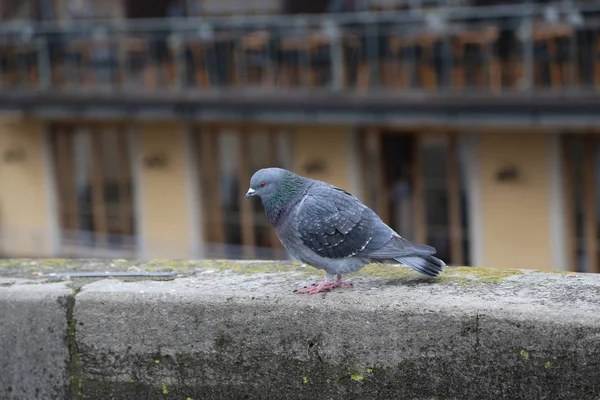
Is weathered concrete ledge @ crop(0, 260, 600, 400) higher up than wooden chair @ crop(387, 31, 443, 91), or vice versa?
wooden chair @ crop(387, 31, 443, 91)

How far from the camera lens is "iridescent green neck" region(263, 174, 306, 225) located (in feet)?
13.8

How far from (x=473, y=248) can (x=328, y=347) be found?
36.3ft

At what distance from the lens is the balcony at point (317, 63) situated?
1292 cm

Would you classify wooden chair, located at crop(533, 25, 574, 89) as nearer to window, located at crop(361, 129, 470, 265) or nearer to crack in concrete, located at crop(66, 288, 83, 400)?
window, located at crop(361, 129, 470, 265)

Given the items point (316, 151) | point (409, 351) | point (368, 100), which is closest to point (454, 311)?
point (409, 351)

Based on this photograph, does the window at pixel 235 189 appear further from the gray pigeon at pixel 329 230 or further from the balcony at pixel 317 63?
the gray pigeon at pixel 329 230

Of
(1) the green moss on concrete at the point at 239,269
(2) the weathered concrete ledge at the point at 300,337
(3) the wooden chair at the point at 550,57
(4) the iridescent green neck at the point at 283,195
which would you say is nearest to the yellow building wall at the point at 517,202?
(3) the wooden chair at the point at 550,57

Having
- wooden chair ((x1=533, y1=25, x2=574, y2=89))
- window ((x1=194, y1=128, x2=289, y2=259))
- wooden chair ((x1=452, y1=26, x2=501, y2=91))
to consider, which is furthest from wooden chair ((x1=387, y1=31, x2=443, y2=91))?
window ((x1=194, y1=128, x2=289, y2=259))

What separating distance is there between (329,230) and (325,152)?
38.0 feet

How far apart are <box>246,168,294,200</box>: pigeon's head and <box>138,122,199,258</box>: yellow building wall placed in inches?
495

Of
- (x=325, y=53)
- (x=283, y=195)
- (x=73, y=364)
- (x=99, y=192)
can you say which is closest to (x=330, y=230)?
(x=283, y=195)

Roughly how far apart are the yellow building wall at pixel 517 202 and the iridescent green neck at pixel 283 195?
9820 millimetres

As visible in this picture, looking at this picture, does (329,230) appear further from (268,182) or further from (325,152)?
(325,152)

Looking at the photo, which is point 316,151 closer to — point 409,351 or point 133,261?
point 133,261
